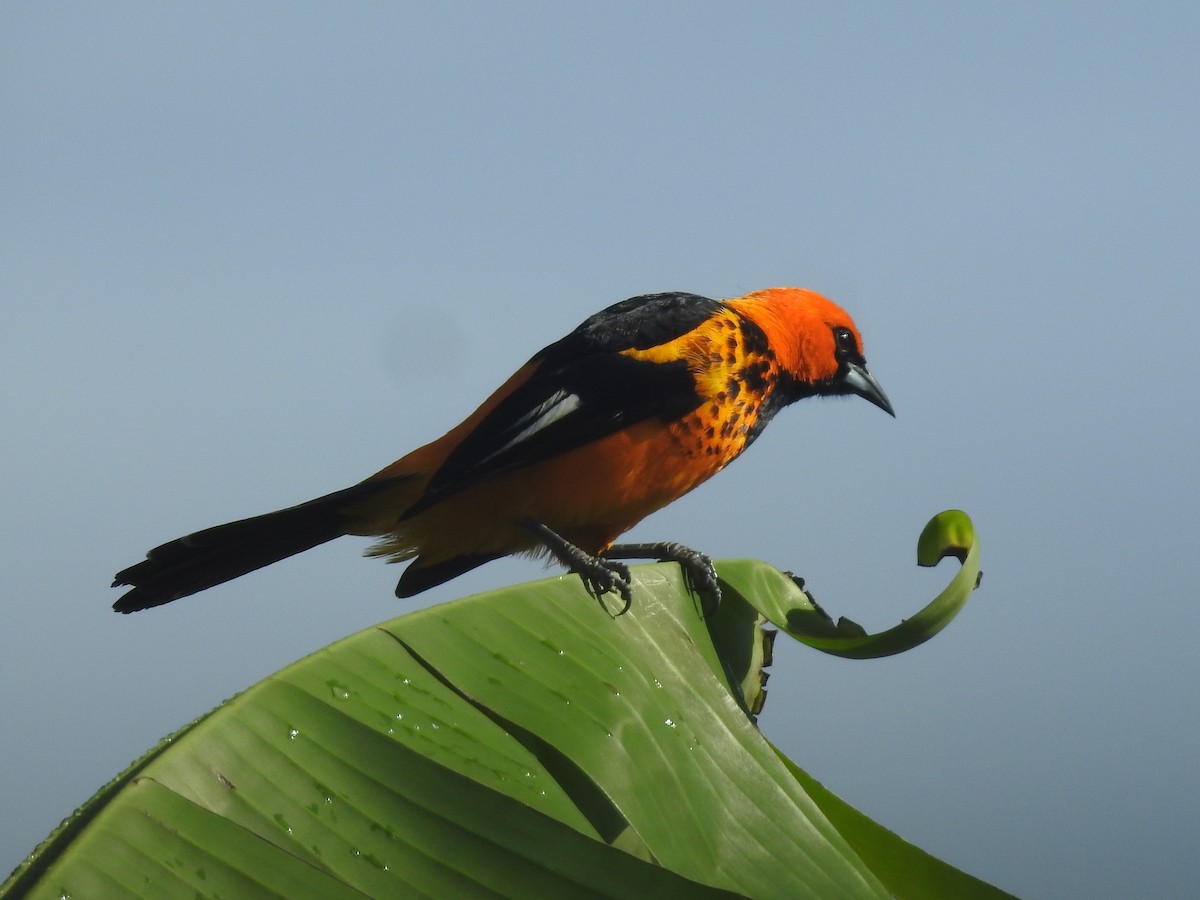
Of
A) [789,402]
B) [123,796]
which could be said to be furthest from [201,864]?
[789,402]

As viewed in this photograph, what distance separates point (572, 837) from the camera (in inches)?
56.7

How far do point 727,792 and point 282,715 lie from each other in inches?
28.5

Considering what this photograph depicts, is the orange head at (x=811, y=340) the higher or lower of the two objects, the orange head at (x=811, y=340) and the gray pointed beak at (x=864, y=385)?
the higher

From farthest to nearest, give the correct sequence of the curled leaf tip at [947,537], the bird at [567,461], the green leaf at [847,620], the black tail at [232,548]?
the bird at [567,461]
the black tail at [232,548]
the curled leaf tip at [947,537]
the green leaf at [847,620]

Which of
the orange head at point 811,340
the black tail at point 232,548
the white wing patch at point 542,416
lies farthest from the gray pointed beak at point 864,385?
the black tail at point 232,548

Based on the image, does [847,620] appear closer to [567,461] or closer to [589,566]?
[589,566]

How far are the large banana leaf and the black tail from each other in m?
1.22

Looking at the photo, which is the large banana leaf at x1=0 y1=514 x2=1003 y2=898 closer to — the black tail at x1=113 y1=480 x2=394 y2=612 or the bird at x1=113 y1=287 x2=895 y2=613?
the bird at x1=113 y1=287 x2=895 y2=613

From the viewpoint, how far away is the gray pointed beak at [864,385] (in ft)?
14.5

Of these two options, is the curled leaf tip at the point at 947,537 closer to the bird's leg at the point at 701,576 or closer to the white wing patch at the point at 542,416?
the bird's leg at the point at 701,576

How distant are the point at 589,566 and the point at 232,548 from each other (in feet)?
3.22

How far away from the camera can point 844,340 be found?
4387 mm

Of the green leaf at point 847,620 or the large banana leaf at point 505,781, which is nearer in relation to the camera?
the large banana leaf at point 505,781

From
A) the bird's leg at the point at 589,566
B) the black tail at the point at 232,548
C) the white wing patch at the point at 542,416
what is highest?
the white wing patch at the point at 542,416
